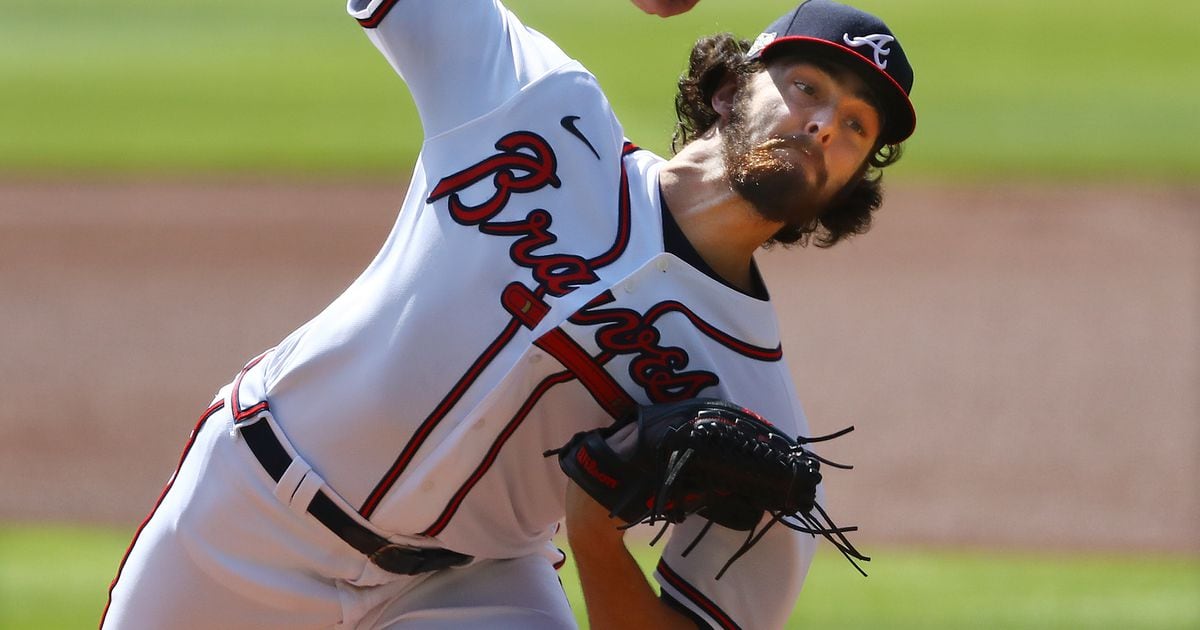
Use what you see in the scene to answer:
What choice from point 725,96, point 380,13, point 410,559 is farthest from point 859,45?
point 410,559

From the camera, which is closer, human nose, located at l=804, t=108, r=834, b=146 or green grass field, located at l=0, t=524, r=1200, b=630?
human nose, located at l=804, t=108, r=834, b=146

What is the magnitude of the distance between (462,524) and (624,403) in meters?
A: 0.46

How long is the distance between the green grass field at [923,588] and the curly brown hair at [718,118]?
2444mm

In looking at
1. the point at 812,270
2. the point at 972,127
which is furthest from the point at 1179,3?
the point at 812,270

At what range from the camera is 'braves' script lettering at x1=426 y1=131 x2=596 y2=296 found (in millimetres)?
2906

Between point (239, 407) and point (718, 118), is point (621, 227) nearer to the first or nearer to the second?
point (718, 118)

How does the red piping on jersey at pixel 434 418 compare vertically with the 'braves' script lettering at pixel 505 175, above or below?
below

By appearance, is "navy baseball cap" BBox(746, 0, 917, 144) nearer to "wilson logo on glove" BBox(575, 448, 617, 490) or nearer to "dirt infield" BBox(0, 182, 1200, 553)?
"wilson logo on glove" BBox(575, 448, 617, 490)

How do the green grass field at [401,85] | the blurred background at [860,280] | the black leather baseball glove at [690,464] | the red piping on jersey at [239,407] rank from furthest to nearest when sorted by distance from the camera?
the green grass field at [401,85] < the blurred background at [860,280] < the red piping on jersey at [239,407] < the black leather baseball glove at [690,464]

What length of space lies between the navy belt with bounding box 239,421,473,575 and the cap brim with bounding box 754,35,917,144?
1.31 meters

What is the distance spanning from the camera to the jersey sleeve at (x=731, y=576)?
9.73ft

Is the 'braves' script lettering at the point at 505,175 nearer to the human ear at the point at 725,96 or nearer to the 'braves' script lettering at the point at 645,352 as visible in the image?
the 'braves' script lettering at the point at 645,352

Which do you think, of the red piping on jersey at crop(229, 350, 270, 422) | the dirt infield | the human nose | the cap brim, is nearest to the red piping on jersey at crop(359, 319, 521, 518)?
the red piping on jersey at crop(229, 350, 270, 422)

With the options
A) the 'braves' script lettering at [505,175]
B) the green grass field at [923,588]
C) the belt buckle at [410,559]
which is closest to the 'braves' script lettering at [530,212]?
the 'braves' script lettering at [505,175]
